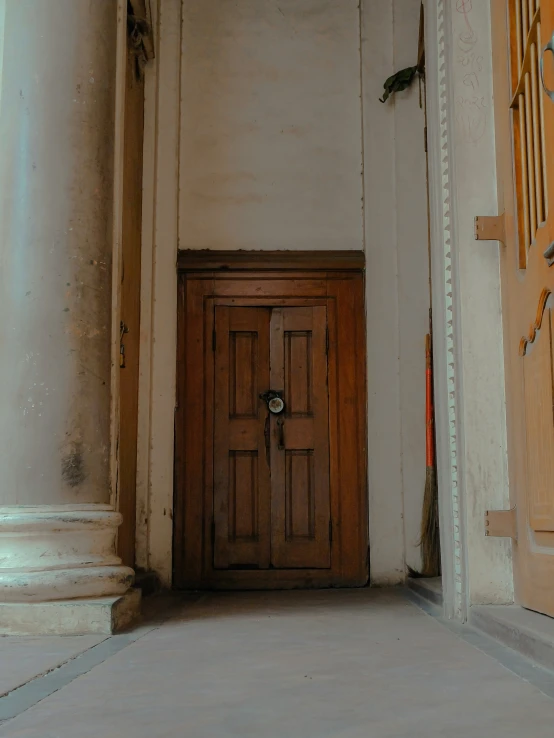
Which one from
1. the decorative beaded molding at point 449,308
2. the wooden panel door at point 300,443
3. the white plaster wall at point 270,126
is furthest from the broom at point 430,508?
the decorative beaded molding at point 449,308

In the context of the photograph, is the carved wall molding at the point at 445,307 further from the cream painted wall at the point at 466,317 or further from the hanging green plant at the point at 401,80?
the hanging green plant at the point at 401,80

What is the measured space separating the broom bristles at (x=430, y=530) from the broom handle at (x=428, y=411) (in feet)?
0.24

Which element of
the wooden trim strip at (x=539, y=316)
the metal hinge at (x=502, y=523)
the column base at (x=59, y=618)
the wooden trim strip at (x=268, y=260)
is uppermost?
the wooden trim strip at (x=268, y=260)

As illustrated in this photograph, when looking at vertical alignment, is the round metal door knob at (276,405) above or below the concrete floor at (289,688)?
above

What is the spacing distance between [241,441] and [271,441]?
18 centimetres

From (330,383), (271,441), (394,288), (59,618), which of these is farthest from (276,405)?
(59,618)

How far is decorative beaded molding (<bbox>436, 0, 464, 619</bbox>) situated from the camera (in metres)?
3.14

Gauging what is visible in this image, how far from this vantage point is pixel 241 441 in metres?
4.86

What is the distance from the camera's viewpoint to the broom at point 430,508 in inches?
179

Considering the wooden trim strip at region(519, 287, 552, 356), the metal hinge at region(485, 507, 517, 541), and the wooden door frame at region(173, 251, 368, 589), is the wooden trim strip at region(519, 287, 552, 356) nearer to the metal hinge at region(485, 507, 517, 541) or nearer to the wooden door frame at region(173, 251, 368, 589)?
the metal hinge at region(485, 507, 517, 541)

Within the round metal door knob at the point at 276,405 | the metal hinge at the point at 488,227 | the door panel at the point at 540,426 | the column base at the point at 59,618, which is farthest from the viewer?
the round metal door knob at the point at 276,405

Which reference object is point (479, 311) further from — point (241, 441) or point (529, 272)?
point (241, 441)

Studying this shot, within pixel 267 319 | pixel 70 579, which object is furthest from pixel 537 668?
pixel 267 319

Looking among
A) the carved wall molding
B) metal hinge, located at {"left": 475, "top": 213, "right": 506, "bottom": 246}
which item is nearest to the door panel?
the carved wall molding
